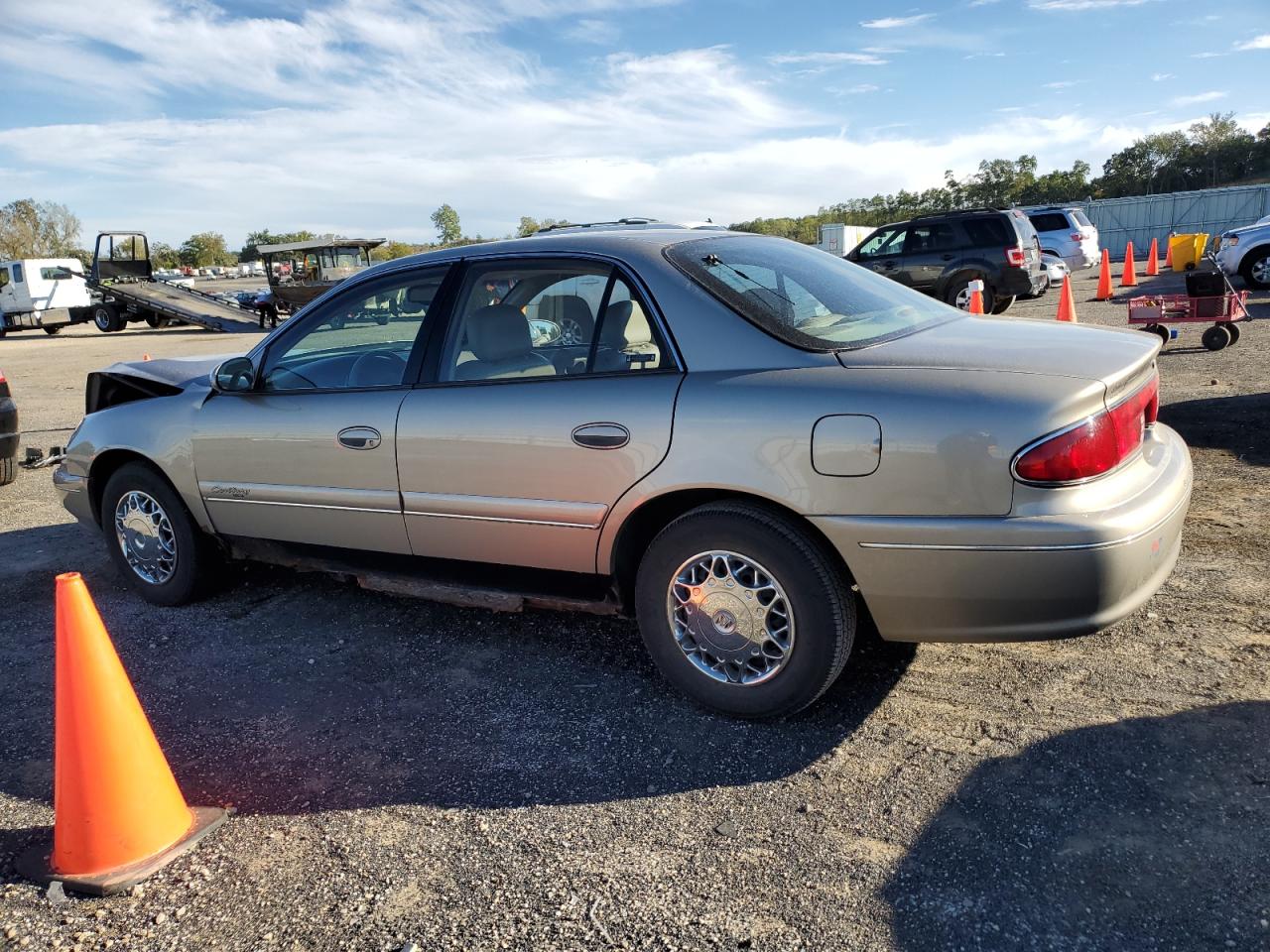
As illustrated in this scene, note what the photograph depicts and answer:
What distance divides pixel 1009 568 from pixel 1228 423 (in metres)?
5.14

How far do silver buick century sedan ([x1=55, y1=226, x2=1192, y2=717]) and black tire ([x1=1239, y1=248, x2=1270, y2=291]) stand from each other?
16.2m

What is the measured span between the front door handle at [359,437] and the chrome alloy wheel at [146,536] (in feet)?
4.33

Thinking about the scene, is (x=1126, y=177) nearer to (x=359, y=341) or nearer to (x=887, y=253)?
(x=887, y=253)

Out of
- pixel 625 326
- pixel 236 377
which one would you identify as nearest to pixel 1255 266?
pixel 625 326

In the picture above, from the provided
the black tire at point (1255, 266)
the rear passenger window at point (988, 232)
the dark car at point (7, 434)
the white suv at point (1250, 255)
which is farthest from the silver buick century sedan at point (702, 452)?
the black tire at point (1255, 266)

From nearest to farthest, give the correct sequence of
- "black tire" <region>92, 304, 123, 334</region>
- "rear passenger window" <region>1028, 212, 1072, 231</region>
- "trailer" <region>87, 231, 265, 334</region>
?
1. "rear passenger window" <region>1028, 212, 1072, 231</region>
2. "trailer" <region>87, 231, 265, 334</region>
3. "black tire" <region>92, 304, 123, 334</region>

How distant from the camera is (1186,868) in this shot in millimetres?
2330

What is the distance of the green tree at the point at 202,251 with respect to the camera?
368ft

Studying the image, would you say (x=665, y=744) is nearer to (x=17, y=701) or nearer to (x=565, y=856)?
(x=565, y=856)

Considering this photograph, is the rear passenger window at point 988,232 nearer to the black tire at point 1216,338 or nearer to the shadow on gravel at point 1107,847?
the black tire at point 1216,338

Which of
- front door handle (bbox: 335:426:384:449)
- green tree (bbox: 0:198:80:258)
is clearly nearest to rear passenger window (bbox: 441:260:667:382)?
front door handle (bbox: 335:426:384:449)

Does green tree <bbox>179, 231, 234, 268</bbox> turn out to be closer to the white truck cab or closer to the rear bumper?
the white truck cab

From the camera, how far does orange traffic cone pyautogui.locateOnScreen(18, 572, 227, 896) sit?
260cm

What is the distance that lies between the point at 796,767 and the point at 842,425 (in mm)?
1076
